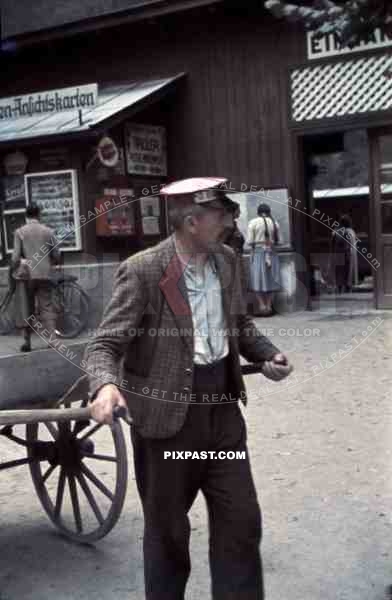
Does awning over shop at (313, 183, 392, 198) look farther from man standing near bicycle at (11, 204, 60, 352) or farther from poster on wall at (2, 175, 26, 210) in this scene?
man standing near bicycle at (11, 204, 60, 352)

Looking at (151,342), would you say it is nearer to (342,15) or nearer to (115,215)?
(342,15)

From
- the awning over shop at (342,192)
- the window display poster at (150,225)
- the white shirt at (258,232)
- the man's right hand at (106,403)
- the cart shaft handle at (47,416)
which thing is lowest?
the cart shaft handle at (47,416)

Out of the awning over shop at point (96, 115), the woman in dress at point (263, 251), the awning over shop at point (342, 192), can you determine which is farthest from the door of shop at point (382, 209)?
the awning over shop at point (342, 192)

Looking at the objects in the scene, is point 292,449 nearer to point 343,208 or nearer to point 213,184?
point 213,184

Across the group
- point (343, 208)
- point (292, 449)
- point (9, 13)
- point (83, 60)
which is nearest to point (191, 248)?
point (292, 449)

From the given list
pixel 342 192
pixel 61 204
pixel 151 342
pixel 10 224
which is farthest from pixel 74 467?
pixel 342 192

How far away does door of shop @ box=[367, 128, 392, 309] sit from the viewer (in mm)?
13367

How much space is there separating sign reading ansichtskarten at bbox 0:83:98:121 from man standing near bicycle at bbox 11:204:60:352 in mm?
2907

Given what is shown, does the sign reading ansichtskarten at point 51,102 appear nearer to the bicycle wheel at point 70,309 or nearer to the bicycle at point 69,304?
the bicycle at point 69,304

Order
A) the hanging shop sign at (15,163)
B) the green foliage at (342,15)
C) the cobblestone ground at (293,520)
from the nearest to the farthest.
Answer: the green foliage at (342,15), the cobblestone ground at (293,520), the hanging shop sign at (15,163)

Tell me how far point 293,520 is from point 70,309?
7845 mm

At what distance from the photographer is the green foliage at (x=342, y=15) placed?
9.82 feet

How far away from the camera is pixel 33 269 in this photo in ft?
36.6

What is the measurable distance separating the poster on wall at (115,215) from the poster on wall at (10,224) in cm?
163
